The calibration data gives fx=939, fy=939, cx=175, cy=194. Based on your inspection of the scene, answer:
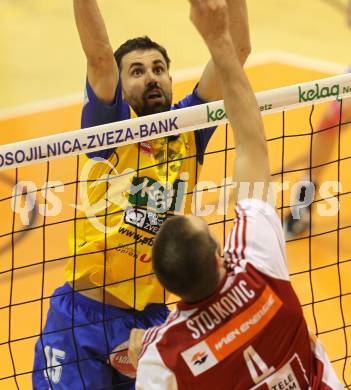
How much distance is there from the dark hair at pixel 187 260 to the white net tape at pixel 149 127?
1.14 m

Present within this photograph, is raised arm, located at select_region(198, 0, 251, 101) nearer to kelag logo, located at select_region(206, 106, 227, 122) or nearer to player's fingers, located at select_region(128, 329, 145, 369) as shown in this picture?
kelag logo, located at select_region(206, 106, 227, 122)

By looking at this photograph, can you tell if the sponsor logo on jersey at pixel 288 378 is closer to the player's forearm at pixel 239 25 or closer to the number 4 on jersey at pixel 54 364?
the number 4 on jersey at pixel 54 364

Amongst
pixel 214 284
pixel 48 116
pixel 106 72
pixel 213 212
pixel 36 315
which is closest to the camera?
pixel 214 284

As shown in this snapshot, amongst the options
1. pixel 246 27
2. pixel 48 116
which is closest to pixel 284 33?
pixel 48 116

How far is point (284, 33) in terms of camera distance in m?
9.67

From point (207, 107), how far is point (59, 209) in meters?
2.98

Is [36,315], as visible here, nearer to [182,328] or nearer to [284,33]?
[182,328]

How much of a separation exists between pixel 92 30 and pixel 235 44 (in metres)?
0.68

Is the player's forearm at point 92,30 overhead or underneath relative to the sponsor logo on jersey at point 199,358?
overhead

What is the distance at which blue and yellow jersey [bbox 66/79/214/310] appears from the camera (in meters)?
4.20

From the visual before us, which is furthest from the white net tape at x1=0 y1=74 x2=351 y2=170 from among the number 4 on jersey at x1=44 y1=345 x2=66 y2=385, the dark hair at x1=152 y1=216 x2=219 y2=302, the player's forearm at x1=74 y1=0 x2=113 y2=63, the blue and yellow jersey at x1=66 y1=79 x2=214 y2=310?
the dark hair at x1=152 y1=216 x2=219 y2=302

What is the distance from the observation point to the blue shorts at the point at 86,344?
4227 mm

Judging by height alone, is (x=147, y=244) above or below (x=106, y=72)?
below

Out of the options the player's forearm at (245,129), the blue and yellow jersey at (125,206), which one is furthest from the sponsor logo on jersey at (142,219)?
the player's forearm at (245,129)
